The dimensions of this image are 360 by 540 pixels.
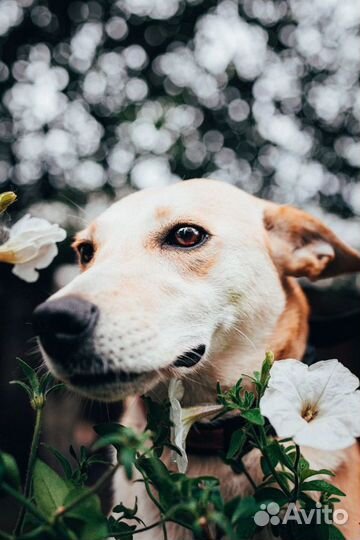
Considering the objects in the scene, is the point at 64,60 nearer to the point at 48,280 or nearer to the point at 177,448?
the point at 48,280

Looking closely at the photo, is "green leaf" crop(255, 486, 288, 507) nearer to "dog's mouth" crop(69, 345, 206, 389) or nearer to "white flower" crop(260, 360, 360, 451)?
"white flower" crop(260, 360, 360, 451)

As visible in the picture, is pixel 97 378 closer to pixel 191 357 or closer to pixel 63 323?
pixel 63 323

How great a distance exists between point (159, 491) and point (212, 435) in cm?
92

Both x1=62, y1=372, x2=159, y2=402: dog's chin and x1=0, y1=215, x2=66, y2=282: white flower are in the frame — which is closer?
x1=0, y1=215, x2=66, y2=282: white flower

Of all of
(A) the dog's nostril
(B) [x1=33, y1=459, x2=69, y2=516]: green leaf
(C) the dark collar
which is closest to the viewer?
(B) [x1=33, y1=459, x2=69, y2=516]: green leaf

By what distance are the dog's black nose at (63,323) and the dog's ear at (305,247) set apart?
1034 millimetres

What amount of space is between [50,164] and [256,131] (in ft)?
7.86

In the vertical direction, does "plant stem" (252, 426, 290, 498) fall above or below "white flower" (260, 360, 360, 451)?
below

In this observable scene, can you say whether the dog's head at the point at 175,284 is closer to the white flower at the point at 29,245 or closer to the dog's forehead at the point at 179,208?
the dog's forehead at the point at 179,208

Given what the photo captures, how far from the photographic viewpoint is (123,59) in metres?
6.23

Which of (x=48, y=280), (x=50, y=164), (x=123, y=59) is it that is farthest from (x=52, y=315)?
(x=123, y=59)

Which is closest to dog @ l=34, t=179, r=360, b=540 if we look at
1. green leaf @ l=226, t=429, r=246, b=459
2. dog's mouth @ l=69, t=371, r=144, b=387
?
dog's mouth @ l=69, t=371, r=144, b=387

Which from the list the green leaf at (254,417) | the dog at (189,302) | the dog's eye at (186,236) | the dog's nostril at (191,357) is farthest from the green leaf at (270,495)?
the dog's eye at (186,236)

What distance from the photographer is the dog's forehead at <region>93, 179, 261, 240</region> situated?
193 centimetres
